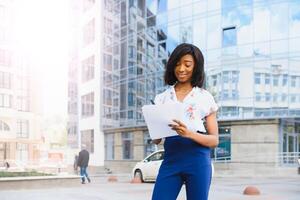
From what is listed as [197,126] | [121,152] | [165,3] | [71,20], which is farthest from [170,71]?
[71,20]

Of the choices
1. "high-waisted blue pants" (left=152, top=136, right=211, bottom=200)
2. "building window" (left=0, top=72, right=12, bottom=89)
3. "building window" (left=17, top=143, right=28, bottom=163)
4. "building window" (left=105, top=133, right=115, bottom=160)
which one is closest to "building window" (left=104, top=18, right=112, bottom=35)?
"building window" (left=105, top=133, right=115, bottom=160)

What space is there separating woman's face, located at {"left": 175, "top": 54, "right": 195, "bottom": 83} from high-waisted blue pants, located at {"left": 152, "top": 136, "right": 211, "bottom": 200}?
35 centimetres

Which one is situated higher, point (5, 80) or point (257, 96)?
point (5, 80)

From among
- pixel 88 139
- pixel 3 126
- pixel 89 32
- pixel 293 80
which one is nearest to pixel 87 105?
pixel 88 139

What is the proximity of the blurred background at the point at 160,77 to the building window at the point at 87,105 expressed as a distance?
6.4 inches

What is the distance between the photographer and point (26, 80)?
93.8 feet

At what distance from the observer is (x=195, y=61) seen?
2779 mm

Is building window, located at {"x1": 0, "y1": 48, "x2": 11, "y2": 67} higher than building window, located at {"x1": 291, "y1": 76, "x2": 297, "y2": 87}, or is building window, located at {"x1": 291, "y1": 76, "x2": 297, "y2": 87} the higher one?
building window, located at {"x1": 0, "y1": 48, "x2": 11, "y2": 67}

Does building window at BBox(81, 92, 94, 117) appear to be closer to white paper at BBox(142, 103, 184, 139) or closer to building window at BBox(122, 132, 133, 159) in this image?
building window at BBox(122, 132, 133, 159)

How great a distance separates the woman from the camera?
266cm

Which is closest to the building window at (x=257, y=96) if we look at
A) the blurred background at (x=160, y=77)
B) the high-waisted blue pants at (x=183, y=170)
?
the blurred background at (x=160, y=77)

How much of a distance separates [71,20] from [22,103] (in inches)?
807

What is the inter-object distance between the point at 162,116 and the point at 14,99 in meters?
27.3

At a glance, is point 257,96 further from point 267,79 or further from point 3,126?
point 3,126
